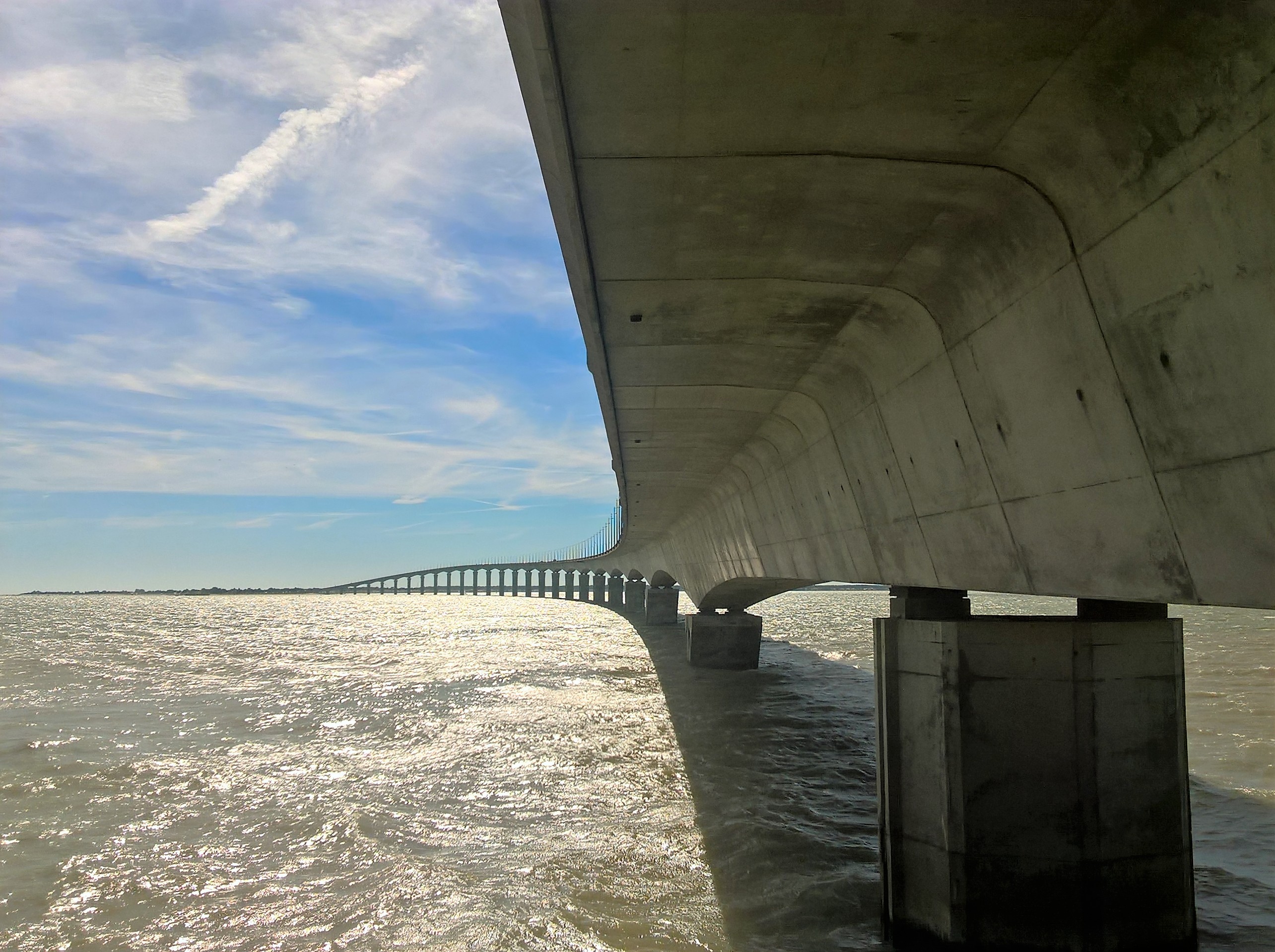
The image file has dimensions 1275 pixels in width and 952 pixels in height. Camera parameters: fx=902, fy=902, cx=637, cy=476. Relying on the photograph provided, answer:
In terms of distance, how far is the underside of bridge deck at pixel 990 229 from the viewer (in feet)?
14.7

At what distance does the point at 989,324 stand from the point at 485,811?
431 inches

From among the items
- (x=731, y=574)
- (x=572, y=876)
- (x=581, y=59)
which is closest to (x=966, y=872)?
(x=572, y=876)

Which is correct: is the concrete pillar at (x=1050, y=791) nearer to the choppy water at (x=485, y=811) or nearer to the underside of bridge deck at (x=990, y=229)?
the choppy water at (x=485, y=811)

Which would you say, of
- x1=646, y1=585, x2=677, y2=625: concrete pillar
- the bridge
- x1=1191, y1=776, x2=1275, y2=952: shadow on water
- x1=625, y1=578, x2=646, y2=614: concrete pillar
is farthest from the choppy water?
x1=625, y1=578, x2=646, y2=614: concrete pillar

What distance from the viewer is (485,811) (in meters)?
14.2

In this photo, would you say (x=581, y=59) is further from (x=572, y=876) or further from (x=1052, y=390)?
(x=572, y=876)

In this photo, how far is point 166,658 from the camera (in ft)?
142

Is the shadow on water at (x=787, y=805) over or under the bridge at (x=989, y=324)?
under

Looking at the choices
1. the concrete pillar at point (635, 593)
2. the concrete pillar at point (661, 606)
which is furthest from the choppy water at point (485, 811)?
the concrete pillar at point (635, 593)

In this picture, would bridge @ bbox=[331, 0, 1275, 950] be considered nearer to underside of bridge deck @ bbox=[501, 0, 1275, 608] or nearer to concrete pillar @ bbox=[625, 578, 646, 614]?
underside of bridge deck @ bbox=[501, 0, 1275, 608]

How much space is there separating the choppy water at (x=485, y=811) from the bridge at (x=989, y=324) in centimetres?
203

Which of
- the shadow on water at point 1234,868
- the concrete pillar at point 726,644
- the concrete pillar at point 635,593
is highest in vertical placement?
the concrete pillar at point 635,593

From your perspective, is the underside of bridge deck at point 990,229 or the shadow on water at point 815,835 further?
the shadow on water at point 815,835

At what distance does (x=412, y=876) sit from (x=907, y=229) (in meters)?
9.57
